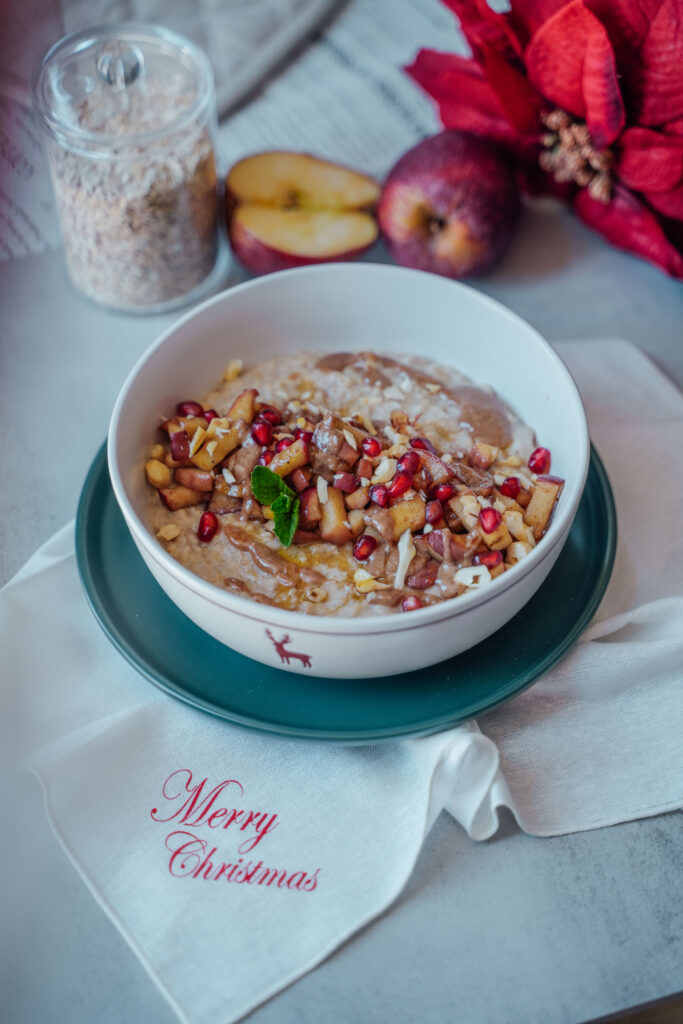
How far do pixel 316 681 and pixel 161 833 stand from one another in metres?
0.35

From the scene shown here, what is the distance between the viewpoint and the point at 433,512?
177 centimetres

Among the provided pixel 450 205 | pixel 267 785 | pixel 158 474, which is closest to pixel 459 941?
pixel 267 785

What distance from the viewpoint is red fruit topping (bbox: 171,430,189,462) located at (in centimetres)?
192

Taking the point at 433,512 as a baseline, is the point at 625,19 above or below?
above

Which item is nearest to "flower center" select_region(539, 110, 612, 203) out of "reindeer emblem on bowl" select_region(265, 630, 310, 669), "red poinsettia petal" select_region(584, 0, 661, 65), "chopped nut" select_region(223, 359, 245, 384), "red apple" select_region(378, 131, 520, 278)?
"red apple" select_region(378, 131, 520, 278)

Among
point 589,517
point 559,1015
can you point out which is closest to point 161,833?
point 559,1015

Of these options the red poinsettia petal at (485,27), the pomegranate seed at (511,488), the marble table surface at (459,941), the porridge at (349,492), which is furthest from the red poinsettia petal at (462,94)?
the marble table surface at (459,941)

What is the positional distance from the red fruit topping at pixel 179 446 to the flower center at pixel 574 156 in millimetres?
1247

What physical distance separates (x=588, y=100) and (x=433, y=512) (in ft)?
3.80

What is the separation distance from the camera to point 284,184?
99.4 inches

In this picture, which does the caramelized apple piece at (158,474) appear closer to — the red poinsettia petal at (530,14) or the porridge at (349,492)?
the porridge at (349,492)

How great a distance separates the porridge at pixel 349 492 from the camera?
1.72 m

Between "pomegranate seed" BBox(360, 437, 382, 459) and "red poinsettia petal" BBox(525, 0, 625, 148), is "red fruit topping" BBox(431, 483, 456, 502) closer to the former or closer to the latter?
"pomegranate seed" BBox(360, 437, 382, 459)

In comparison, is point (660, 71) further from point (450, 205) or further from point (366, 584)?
point (366, 584)
